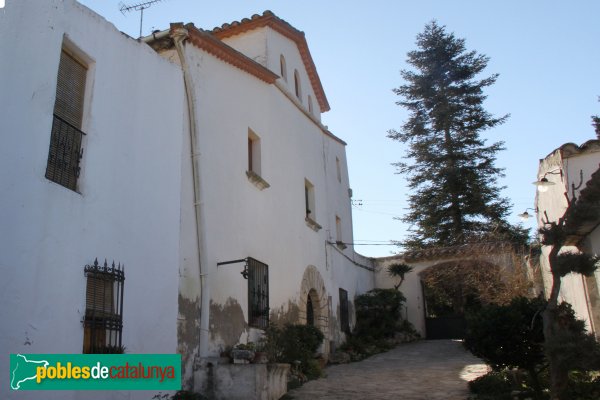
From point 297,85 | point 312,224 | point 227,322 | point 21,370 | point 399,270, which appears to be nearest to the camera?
point 21,370

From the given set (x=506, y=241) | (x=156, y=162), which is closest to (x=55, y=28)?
(x=156, y=162)

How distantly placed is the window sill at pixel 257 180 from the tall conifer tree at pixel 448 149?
12.1m

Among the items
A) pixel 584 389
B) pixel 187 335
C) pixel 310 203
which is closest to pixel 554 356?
pixel 584 389

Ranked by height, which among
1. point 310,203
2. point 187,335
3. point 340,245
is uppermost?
point 310,203

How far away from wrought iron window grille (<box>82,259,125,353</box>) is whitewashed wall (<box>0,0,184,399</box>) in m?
0.13

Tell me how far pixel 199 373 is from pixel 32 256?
356 centimetres

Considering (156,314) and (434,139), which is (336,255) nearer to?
(156,314)

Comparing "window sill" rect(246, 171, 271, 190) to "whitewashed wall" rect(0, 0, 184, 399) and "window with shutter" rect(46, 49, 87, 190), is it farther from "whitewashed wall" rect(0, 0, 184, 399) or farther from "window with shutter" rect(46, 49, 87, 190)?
"window with shutter" rect(46, 49, 87, 190)

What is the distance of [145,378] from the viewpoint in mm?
6688

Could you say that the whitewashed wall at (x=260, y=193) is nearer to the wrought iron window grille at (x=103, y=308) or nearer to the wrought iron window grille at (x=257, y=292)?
the wrought iron window grille at (x=257, y=292)

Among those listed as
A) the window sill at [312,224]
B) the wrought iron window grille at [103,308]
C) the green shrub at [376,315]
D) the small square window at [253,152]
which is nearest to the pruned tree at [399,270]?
the green shrub at [376,315]

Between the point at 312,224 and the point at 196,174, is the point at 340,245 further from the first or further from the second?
the point at 196,174

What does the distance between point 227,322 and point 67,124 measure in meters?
4.36

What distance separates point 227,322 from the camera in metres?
9.06
